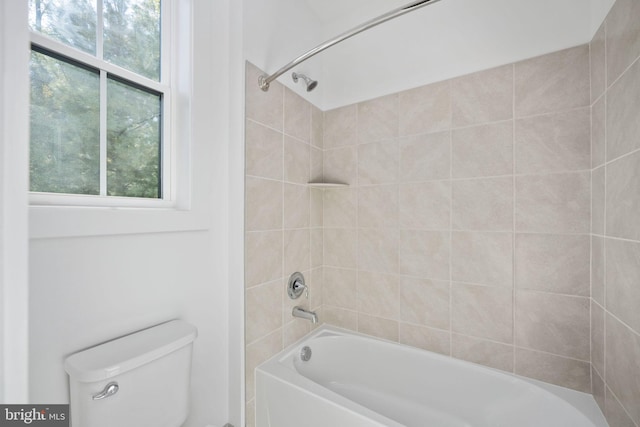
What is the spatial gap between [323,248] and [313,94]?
40.5 inches

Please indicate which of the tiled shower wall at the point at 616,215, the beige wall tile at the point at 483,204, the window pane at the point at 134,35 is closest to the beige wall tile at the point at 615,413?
the tiled shower wall at the point at 616,215

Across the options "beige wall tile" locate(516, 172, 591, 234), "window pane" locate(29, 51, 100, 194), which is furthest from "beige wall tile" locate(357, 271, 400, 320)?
"window pane" locate(29, 51, 100, 194)

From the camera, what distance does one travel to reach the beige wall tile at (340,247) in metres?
1.72

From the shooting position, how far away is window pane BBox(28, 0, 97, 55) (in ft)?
2.54

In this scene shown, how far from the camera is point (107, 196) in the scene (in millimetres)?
897

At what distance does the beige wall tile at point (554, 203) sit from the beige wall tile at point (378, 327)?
2.84 ft

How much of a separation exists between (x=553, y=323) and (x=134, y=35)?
211 centimetres

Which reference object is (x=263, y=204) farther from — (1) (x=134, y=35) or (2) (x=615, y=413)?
(2) (x=615, y=413)

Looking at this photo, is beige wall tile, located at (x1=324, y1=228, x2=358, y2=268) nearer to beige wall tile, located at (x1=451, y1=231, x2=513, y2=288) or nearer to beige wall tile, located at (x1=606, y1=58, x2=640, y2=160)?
beige wall tile, located at (x1=451, y1=231, x2=513, y2=288)

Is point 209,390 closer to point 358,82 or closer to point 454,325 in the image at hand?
point 454,325

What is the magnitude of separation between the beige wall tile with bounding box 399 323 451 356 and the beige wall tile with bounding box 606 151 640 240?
0.86m

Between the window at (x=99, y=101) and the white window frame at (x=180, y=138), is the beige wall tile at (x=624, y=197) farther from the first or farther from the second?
the window at (x=99, y=101)

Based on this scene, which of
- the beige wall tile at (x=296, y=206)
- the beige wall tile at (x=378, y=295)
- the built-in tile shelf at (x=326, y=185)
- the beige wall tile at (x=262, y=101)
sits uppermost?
the beige wall tile at (x=262, y=101)

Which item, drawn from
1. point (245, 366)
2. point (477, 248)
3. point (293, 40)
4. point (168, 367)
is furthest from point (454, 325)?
point (293, 40)
